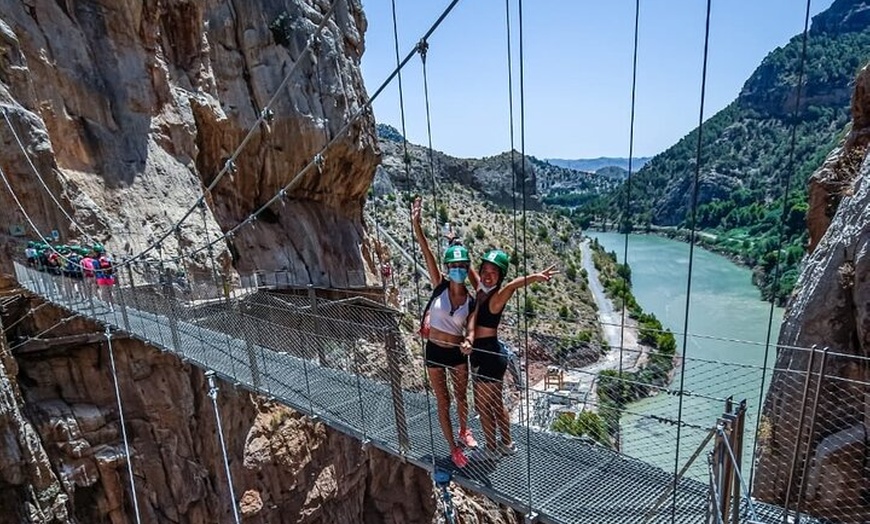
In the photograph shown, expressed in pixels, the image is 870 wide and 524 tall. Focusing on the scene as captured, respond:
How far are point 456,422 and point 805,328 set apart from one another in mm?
2065

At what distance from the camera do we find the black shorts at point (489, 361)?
6.23ft

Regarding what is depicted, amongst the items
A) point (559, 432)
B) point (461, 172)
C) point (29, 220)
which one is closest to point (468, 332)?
point (559, 432)

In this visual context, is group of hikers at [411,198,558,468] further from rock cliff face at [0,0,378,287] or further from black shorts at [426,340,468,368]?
rock cliff face at [0,0,378,287]

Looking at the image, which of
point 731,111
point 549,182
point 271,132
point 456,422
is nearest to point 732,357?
point 271,132

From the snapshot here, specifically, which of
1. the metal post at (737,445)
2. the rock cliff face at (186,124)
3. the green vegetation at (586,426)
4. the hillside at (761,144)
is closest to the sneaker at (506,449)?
the green vegetation at (586,426)

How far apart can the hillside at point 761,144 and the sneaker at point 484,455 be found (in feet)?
48.5

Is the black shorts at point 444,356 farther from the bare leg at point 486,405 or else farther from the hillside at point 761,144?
the hillside at point 761,144

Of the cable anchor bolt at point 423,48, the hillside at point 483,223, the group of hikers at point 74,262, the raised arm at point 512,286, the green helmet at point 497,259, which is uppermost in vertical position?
the cable anchor bolt at point 423,48

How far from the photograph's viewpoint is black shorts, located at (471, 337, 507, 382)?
190 centimetres

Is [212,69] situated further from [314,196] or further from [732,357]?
[732,357]

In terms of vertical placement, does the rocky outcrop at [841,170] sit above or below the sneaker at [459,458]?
above

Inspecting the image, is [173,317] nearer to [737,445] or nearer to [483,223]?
[737,445]

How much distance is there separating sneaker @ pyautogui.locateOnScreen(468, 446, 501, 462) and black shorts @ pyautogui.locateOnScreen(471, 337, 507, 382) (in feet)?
1.15

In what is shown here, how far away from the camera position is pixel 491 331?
1.90m
